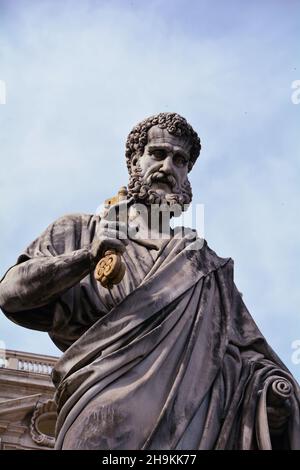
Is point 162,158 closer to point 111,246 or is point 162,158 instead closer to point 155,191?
point 155,191

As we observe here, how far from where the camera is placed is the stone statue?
718 cm

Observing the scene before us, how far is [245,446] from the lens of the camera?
730 centimetres

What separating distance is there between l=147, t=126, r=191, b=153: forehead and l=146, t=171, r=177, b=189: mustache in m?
0.22

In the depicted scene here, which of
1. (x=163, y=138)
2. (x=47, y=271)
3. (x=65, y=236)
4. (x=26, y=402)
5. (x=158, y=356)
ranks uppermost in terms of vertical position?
(x=26, y=402)

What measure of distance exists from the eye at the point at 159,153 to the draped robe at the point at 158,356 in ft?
1.93

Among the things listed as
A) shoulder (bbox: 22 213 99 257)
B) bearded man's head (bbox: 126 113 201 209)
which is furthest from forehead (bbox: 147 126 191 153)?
shoulder (bbox: 22 213 99 257)

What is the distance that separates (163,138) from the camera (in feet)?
28.1

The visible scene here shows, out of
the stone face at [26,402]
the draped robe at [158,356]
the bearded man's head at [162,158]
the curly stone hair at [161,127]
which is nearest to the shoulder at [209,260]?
the draped robe at [158,356]

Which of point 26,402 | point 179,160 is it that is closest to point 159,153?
point 179,160

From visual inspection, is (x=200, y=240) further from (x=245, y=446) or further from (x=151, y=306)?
(x=245, y=446)

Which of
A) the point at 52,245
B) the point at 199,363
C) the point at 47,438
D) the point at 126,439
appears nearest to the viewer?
the point at 126,439

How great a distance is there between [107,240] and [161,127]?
4.41ft
